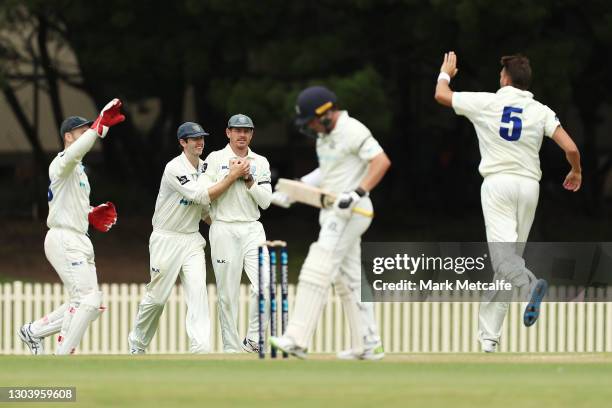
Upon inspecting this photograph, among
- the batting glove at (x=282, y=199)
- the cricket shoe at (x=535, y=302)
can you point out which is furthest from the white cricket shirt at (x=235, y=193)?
the batting glove at (x=282, y=199)

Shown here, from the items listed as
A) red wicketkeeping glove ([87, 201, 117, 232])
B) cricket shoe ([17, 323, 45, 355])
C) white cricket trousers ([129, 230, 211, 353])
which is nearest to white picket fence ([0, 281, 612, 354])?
white cricket trousers ([129, 230, 211, 353])

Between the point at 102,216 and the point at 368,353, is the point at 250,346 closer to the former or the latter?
the point at 102,216

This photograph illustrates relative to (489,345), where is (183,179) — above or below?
above

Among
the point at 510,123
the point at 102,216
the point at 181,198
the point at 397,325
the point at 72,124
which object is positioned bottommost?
the point at 397,325

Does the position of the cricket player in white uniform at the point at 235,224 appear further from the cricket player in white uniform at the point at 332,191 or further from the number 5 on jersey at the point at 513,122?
the cricket player in white uniform at the point at 332,191

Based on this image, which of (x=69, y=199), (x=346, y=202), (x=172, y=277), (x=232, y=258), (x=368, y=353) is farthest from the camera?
(x=232, y=258)

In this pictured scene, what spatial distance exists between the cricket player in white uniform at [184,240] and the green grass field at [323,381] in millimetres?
2129

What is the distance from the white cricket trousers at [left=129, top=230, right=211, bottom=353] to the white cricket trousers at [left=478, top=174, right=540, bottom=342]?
2515 millimetres

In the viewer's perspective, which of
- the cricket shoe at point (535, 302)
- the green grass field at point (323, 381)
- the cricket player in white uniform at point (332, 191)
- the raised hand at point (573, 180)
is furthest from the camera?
the raised hand at point (573, 180)

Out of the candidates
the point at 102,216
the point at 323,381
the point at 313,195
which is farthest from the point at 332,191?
the point at 102,216

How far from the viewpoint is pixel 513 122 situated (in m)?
11.3

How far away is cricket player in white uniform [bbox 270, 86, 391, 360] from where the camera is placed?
961 cm

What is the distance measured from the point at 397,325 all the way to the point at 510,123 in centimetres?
694

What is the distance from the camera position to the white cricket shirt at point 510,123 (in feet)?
37.1
